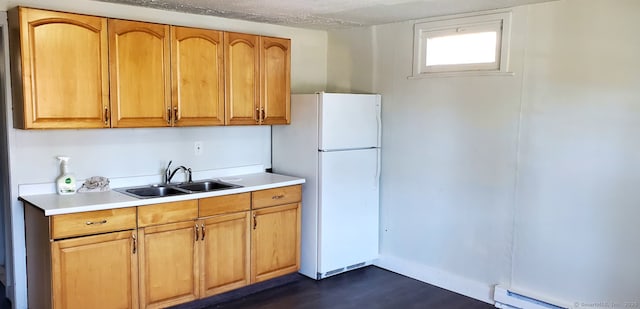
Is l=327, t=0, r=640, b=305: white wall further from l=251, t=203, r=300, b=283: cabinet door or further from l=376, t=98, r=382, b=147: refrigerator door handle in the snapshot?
l=251, t=203, r=300, b=283: cabinet door

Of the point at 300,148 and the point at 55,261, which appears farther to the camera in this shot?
the point at 300,148

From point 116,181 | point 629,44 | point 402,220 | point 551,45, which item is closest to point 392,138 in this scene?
point 402,220

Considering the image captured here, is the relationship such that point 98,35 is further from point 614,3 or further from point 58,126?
point 614,3

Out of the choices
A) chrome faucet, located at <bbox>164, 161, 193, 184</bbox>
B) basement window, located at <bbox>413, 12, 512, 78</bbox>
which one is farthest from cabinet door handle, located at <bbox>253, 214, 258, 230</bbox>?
basement window, located at <bbox>413, 12, 512, 78</bbox>

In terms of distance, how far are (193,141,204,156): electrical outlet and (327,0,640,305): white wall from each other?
5.05ft

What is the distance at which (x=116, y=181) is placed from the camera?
348 centimetres

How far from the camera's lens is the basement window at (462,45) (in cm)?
348

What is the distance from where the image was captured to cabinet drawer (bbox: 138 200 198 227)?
3.10m

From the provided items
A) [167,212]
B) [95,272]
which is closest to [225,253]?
[167,212]

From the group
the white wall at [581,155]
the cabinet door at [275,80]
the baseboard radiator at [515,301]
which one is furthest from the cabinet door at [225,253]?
the white wall at [581,155]

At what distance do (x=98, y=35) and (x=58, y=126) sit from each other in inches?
23.6

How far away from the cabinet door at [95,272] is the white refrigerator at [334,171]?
→ 1447mm

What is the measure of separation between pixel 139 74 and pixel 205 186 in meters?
1.01

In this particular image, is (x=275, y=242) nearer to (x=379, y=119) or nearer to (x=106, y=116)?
(x=379, y=119)
